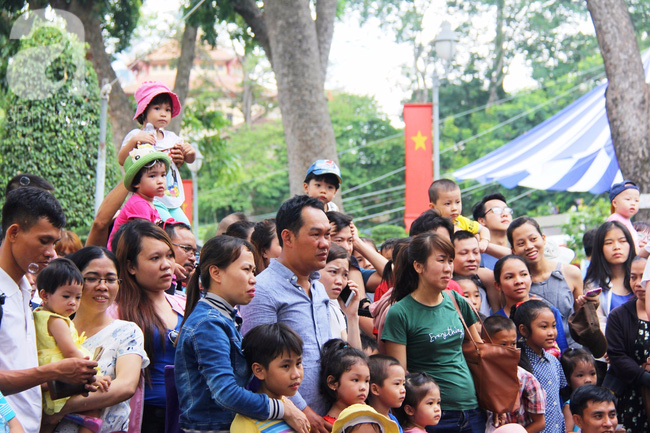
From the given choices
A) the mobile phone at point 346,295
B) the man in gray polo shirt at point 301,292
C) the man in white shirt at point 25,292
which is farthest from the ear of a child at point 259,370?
the mobile phone at point 346,295

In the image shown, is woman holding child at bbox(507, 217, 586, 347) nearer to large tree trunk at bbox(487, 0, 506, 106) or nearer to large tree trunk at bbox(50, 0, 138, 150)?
large tree trunk at bbox(50, 0, 138, 150)

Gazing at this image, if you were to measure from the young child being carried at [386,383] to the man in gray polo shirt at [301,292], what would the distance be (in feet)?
1.08

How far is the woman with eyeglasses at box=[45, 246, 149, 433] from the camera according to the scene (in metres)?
3.60

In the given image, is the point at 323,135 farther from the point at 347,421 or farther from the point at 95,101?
the point at 347,421

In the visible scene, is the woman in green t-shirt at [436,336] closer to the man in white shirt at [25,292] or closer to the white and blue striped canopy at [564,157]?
the man in white shirt at [25,292]

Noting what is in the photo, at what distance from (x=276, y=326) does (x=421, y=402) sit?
1.09 meters

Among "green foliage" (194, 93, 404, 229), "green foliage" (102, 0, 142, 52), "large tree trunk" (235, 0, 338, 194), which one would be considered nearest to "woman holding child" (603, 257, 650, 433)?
"large tree trunk" (235, 0, 338, 194)

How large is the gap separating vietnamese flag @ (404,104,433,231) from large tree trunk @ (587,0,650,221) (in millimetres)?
2488

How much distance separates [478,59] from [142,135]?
99.3 ft

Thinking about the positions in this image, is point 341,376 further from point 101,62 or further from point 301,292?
point 101,62

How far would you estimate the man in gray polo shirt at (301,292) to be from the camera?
3.90 meters

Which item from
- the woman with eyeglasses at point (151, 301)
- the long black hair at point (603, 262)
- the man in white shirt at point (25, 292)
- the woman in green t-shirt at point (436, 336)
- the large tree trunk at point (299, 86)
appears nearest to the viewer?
the man in white shirt at point (25, 292)

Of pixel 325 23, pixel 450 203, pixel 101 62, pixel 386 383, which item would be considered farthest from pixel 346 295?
pixel 101 62

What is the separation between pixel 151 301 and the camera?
4.18 metres
